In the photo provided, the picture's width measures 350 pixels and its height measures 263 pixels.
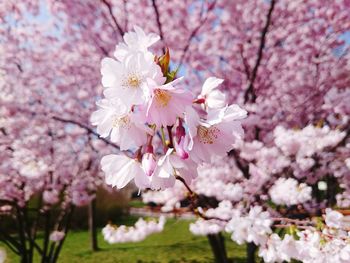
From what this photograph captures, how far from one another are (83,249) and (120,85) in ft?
38.6

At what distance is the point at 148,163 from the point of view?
1044 millimetres

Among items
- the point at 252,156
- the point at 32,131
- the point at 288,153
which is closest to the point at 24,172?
the point at 32,131

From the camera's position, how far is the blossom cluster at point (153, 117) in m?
1.00

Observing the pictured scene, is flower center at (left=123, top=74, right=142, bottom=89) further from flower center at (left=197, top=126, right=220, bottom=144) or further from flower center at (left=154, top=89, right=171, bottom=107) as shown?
flower center at (left=197, top=126, right=220, bottom=144)

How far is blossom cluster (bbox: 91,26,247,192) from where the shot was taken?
100 cm

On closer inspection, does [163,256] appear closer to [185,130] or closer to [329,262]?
[329,262]

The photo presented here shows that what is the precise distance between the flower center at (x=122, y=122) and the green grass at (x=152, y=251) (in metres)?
8.56

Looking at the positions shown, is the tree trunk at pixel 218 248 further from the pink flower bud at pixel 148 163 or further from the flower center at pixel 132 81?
the flower center at pixel 132 81

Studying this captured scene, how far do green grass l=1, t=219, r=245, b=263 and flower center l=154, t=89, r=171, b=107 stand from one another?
8613 millimetres

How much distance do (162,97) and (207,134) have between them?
17cm

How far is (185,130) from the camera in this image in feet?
3.43

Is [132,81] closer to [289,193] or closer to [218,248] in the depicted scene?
[289,193]

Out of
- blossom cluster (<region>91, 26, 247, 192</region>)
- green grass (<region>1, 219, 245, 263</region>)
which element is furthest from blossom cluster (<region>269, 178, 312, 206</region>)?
green grass (<region>1, 219, 245, 263</region>)

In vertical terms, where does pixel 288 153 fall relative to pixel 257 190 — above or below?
above
